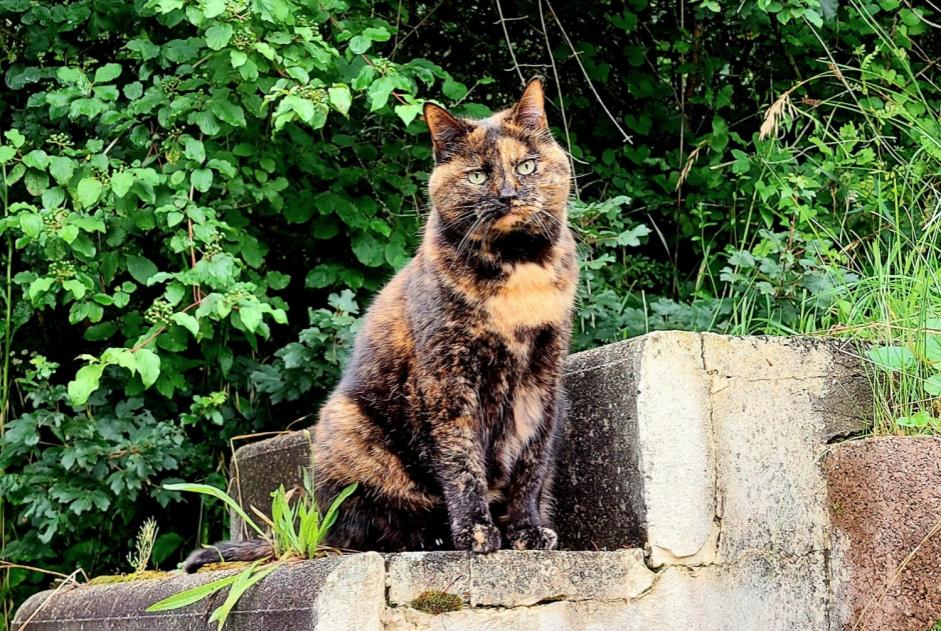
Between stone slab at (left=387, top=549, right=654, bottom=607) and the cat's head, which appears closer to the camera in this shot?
stone slab at (left=387, top=549, right=654, bottom=607)

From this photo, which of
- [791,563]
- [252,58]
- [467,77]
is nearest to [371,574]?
[791,563]

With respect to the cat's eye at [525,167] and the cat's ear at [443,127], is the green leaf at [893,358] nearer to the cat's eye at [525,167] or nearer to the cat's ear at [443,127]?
the cat's eye at [525,167]

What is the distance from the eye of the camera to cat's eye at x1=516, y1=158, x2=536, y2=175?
2.85 meters

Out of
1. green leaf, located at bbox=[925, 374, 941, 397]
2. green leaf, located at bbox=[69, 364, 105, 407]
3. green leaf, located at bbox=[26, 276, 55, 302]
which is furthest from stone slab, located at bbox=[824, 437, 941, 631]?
green leaf, located at bbox=[26, 276, 55, 302]

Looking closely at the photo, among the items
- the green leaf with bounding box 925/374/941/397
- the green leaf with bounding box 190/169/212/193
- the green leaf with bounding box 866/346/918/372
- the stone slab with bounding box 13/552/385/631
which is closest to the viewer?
the stone slab with bounding box 13/552/385/631

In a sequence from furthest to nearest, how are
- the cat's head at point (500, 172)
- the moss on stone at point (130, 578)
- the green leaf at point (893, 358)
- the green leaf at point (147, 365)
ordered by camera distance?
the green leaf at point (147, 365) → the moss on stone at point (130, 578) → the green leaf at point (893, 358) → the cat's head at point (500, 172)

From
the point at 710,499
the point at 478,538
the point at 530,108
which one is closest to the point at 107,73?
the point at 530,108

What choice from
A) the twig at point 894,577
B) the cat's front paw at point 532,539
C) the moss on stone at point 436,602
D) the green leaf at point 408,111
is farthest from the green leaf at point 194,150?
the twig at point 894,577

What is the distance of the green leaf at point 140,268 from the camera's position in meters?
4.16

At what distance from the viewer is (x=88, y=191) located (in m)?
3.73

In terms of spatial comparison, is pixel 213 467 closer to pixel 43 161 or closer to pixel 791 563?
pixel 43 161

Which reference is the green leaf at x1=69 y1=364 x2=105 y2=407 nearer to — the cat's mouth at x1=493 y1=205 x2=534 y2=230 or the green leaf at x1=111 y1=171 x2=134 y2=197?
the green leaf at x1=111 y1=171 x2=134 y2=197

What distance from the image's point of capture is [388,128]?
15.8 feet

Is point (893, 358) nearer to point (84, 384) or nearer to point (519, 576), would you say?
point (519, 576)
